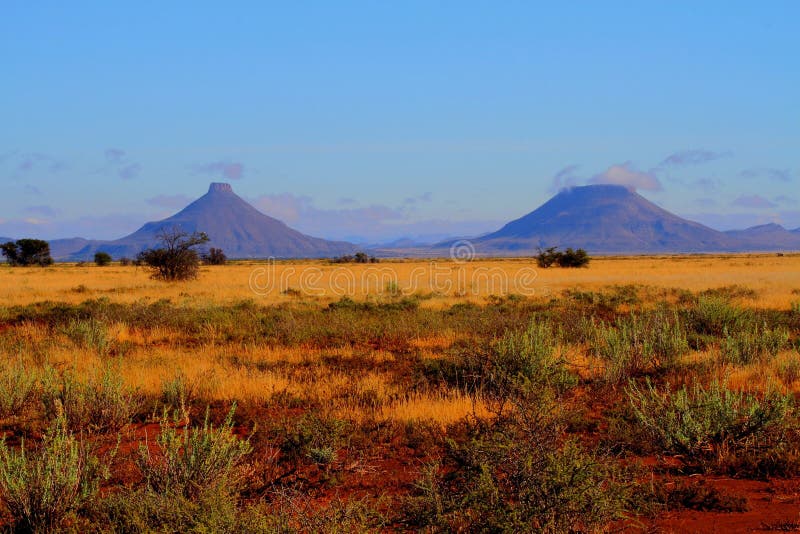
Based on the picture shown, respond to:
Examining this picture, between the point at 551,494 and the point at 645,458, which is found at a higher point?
the point at 551,494

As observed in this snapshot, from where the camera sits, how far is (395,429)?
665 centimetres

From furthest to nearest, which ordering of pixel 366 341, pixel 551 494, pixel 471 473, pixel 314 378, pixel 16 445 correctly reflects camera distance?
pixel 366 341 < pixel 314 378 < pixel 16 445 < pixel 471 473 < pixel 551 494

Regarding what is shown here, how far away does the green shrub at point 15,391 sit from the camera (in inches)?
287

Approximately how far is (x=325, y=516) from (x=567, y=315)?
505 inches

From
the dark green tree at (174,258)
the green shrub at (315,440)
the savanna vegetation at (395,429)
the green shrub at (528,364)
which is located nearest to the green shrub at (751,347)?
the savanna vegetation at (395,429)

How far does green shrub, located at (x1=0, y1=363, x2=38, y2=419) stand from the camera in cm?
728

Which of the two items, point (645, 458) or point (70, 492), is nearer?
point (70, 492)

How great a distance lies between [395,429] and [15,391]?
15.3 ft

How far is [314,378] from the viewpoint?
30.2 feet

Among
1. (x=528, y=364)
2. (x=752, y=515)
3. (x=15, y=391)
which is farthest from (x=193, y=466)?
(x=528, y=364)

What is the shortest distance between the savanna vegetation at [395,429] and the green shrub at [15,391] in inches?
1.0

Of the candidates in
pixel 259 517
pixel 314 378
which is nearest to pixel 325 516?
pixel 259 517

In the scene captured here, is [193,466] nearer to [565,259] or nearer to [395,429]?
[395,429]

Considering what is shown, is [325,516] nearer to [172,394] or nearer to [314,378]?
[172,394]
